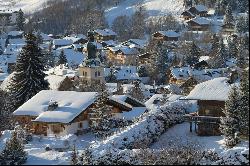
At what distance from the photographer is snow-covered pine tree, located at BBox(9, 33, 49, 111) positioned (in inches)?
1592

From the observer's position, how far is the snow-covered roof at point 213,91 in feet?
94.5

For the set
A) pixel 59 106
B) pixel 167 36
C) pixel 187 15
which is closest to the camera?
pixel 59 106

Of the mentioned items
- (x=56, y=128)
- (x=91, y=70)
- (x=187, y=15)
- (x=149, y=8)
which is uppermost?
(x=56, y=128)

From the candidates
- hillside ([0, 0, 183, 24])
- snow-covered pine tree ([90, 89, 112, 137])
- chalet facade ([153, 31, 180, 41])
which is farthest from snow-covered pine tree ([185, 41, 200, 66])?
snow-covered pine tree ([90, 89, 112, 137])

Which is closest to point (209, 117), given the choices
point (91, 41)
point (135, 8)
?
point (91, 41)

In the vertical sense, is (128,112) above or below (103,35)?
above

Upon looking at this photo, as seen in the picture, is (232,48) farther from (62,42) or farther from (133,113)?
(133,113)

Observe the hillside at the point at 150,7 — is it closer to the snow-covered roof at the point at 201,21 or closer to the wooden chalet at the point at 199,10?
the wooden chalet at the point at 199,10

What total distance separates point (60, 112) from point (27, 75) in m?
10.3

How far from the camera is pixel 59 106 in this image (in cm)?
3170

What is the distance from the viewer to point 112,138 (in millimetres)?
24172

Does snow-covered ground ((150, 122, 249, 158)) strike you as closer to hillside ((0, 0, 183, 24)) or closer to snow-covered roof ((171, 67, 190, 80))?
snow-covered roof ((171, 67, 190, 80))

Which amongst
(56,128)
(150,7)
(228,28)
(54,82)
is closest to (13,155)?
(56,128)

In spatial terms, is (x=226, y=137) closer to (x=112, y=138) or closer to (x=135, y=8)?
(x=112, y=138)
